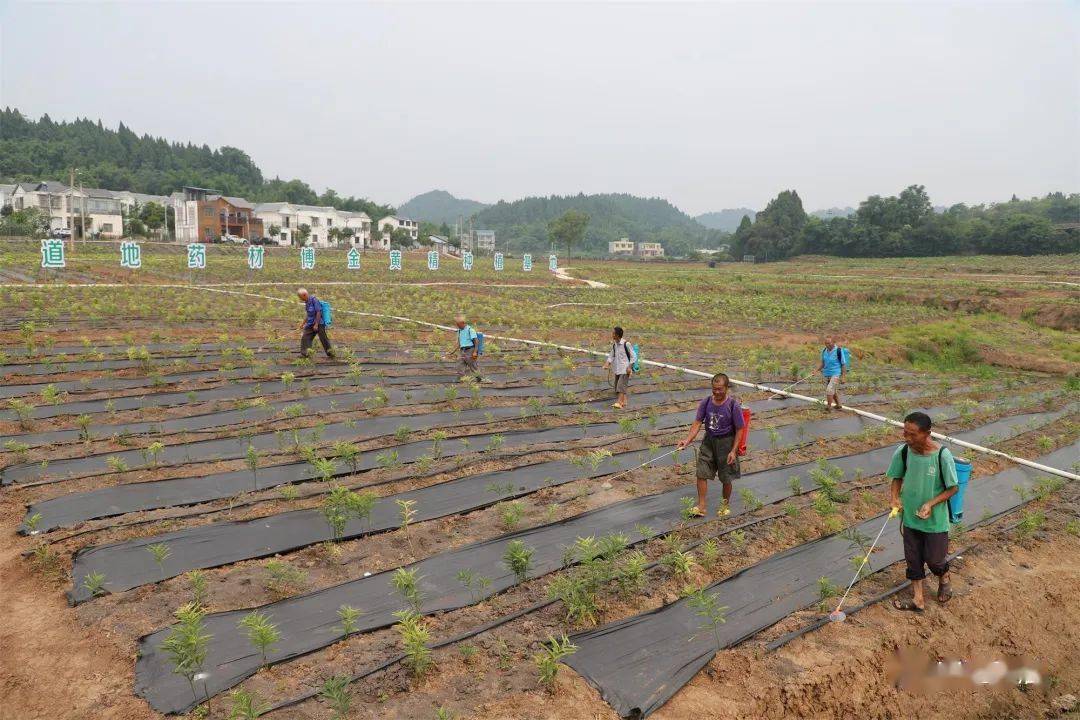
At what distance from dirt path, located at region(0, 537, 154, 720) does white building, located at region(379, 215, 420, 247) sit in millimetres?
85995

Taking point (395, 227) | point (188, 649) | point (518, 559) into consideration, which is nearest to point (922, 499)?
point (518, 559)

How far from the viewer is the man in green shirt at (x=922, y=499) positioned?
17.6 feet

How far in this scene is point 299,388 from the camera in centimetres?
1130

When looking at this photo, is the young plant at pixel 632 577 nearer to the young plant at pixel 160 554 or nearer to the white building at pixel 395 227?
the young plant at pixel 160 554

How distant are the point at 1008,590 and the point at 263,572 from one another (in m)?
6.79

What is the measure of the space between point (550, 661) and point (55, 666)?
134 inches

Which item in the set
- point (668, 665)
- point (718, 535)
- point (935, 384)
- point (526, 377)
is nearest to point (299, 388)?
point (526, 377)

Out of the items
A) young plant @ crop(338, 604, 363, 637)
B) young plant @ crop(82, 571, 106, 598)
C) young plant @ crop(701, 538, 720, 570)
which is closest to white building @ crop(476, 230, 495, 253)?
young plant @ crop(701, 538, 720, 570)

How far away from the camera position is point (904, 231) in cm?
6994

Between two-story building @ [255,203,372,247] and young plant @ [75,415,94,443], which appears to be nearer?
young plant @ [75,415,94,443]

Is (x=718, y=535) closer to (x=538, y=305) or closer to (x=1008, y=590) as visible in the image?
(x=1008, y=590)

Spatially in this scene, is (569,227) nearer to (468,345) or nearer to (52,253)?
(52,253)

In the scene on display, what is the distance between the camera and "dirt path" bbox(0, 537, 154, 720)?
13.2ft

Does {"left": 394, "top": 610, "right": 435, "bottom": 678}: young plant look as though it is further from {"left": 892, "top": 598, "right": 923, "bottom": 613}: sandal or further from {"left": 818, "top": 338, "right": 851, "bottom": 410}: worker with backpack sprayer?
{"left": 818, "top": 338, "right": 851, "bottom": 410}: worker with backpack sprayer
